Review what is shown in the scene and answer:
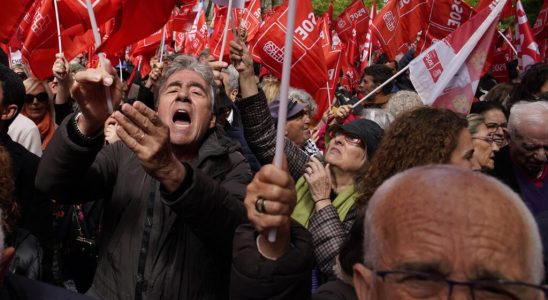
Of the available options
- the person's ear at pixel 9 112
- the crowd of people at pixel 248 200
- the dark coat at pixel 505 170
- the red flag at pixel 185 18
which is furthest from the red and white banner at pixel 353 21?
the person's ear at pixel 9 112

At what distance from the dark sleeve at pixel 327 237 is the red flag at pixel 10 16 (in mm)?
3093

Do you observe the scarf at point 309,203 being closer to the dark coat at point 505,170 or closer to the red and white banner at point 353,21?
the dark coat at point 505,170

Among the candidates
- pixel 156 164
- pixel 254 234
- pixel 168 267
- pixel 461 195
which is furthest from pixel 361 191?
pixel 461 195

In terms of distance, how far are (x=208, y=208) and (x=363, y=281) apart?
0.89 meters

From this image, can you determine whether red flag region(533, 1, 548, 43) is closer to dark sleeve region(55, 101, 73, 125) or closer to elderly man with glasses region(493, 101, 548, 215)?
elderly man with glasses region(493, 101, 548, 215)

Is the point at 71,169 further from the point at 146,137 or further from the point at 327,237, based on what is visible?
the point at 327,237

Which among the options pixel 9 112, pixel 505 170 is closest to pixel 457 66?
pixel 505 170

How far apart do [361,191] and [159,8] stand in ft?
4.66

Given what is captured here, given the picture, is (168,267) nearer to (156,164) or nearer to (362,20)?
(156,164)

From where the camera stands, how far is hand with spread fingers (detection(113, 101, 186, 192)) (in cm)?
237

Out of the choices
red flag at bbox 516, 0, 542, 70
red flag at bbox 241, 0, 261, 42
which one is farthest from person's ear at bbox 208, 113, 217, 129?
red flag at bbox 241, 0, 261, 42

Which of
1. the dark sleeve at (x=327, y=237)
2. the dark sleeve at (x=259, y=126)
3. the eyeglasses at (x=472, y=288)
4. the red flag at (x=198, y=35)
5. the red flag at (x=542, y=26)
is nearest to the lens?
the eyeglasses at (x=472, y=288)

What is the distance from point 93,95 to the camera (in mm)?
2723

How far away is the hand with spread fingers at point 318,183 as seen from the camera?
12.2ft
